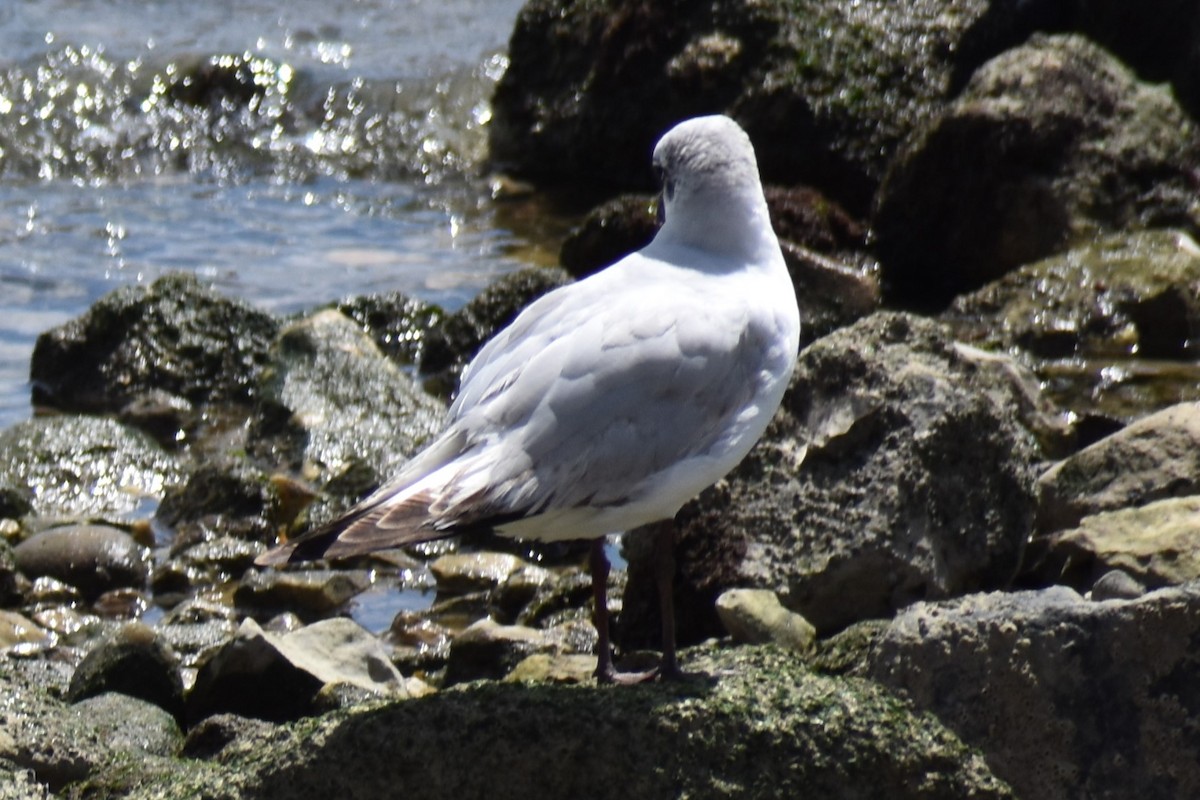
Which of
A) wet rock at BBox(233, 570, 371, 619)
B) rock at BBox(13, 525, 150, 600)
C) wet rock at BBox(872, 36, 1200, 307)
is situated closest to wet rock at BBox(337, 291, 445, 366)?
wet rock at BBox(872, 36, 1200, 307)

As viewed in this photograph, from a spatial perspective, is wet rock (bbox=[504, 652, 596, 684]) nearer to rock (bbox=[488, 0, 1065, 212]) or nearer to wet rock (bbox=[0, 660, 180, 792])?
wet rock (bbox=[0, 660, 180, 792])

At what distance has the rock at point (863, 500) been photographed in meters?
5.64

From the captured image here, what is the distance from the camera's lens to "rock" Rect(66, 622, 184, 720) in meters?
5.86

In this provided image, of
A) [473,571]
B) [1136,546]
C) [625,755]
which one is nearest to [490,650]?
[473,571]

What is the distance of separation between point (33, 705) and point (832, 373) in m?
2.84

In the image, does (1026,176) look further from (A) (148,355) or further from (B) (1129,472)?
(A) (148,355)

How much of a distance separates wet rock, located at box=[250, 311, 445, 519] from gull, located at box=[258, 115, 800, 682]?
4.08 meters

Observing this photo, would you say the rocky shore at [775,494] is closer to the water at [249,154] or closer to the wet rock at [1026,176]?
the wet rock at [1026,176]

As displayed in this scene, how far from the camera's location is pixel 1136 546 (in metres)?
5.50

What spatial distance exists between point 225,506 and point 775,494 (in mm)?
3385

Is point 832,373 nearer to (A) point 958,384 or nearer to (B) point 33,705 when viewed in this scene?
(A) point 958,384

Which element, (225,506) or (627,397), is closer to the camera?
(627,397)

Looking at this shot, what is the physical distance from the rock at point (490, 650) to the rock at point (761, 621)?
896mm

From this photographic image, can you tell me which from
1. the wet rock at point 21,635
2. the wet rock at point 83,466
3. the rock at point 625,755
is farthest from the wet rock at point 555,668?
the wet rock at point 83,466
